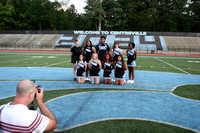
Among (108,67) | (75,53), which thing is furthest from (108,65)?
(75,53)

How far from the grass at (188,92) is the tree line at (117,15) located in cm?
5723

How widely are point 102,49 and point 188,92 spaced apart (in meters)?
4.34

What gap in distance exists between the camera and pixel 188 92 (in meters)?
7.07

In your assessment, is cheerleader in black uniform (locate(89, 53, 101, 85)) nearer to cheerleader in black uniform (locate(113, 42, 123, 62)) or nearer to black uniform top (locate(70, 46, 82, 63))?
cheerleader in black uniform (locate(113, 42, 123, 62))

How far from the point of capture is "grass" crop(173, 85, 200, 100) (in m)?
6.52

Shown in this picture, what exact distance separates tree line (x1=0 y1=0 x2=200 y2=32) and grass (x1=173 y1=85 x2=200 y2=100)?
57227 mm

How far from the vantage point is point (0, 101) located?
19.0 ft

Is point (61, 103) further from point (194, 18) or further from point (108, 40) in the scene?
point (194, 18)

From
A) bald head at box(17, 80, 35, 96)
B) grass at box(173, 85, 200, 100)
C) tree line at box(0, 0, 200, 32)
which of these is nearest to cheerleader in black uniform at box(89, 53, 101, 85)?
grass at box(173, 85, 200, 100)

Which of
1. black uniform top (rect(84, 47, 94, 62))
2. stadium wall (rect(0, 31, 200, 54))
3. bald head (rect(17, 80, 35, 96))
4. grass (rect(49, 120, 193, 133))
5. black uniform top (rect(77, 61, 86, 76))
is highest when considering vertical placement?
stadium wall (rect(0, 31, 200, 54))

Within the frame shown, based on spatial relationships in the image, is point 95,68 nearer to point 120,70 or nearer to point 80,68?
point 80,68

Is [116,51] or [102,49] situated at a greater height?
[102,49]

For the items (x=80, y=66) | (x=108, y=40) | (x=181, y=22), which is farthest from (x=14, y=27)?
(x=80, y=66)

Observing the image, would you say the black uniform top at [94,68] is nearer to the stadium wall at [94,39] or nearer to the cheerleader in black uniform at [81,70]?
the cheerleader in black uniform at [81,70]
